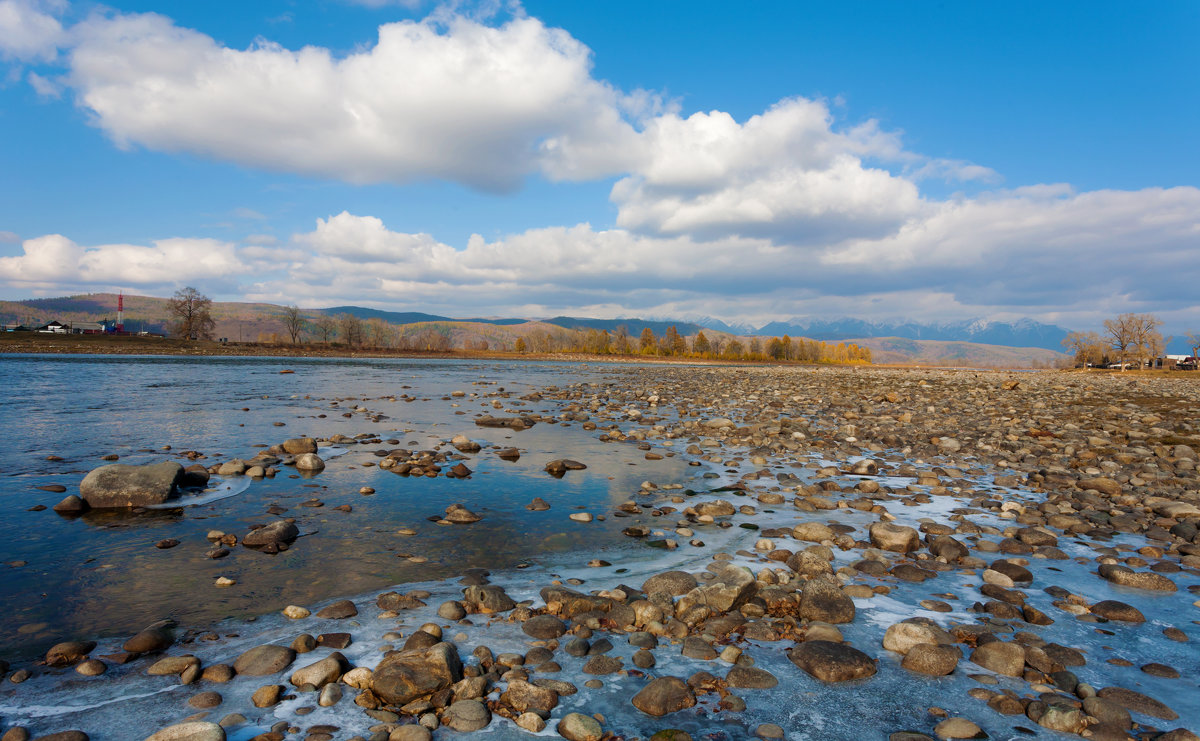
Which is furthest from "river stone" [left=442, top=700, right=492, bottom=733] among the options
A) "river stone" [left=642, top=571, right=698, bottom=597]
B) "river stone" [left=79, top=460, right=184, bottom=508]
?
"river stone" [left=79, top=460, right=184, bottom=508]

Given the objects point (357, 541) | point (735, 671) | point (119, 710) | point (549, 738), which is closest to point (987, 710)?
point (735, 671)

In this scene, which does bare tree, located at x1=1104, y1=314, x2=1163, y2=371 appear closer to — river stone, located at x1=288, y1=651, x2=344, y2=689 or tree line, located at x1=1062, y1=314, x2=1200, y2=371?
tree line, located at x1=1062, y1=314, x2=1200, y2=371

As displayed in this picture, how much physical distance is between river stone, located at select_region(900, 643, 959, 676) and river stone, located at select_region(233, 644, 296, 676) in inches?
195

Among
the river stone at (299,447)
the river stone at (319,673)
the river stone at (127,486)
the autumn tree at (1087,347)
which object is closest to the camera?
the river stone at (319,673)

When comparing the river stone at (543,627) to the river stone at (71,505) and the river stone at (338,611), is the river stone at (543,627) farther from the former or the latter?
the river stone at (71,505)

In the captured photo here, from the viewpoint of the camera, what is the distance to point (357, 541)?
23.7ft

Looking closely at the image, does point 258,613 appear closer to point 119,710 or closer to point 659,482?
point 119,710

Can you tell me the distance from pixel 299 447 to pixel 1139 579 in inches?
573

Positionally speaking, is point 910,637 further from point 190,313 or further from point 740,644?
point 190,313

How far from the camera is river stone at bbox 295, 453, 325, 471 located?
11016 mm

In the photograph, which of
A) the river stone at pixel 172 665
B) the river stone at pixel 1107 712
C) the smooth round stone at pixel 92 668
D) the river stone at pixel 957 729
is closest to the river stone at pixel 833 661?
the river stone at pixel 957 729

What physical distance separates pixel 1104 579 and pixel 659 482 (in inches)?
257

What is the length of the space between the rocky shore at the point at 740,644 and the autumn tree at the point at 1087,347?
4907 inches

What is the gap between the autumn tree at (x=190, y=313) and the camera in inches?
4321
